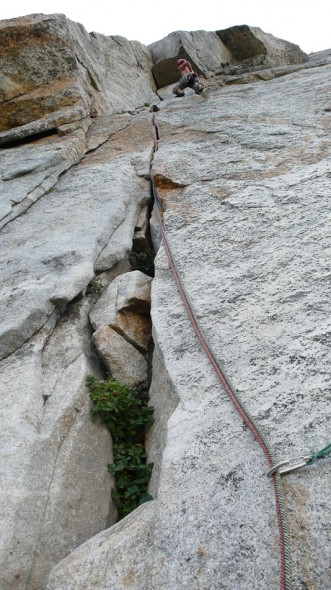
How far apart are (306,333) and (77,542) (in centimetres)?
291

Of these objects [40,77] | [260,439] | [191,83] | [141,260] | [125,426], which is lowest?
[125,426]

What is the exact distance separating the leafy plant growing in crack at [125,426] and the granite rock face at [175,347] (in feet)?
0.42

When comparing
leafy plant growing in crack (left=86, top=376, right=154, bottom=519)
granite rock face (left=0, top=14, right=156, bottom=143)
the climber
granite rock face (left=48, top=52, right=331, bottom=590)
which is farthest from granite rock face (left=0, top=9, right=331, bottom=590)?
the climber

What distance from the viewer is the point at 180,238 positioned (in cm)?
675

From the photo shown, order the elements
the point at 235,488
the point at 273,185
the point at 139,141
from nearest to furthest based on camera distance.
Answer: the point at 235,488
the point at 273,185
the point at 139,141

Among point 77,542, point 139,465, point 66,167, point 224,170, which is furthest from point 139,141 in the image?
point 77,542

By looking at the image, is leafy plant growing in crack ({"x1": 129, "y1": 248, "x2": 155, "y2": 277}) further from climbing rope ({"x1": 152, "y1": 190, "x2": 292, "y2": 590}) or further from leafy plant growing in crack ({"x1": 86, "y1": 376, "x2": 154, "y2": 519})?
leafy plant growing in crack ({"x1": 86, "y1": 376, "x2": 154, "y2": 519})

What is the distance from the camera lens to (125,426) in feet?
16.6

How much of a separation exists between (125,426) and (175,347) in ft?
3.64

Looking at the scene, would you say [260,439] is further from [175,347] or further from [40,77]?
[40,77]

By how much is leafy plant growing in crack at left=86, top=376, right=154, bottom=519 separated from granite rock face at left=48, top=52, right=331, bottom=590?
→ 7.4 inches

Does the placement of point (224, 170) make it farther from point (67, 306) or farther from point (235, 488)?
point (235, 488)

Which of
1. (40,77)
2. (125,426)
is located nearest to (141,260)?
(125,426)

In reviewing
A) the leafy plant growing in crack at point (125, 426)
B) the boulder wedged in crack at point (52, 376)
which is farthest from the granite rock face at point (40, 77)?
the leafy plant growing in crack at point (125, 426)
